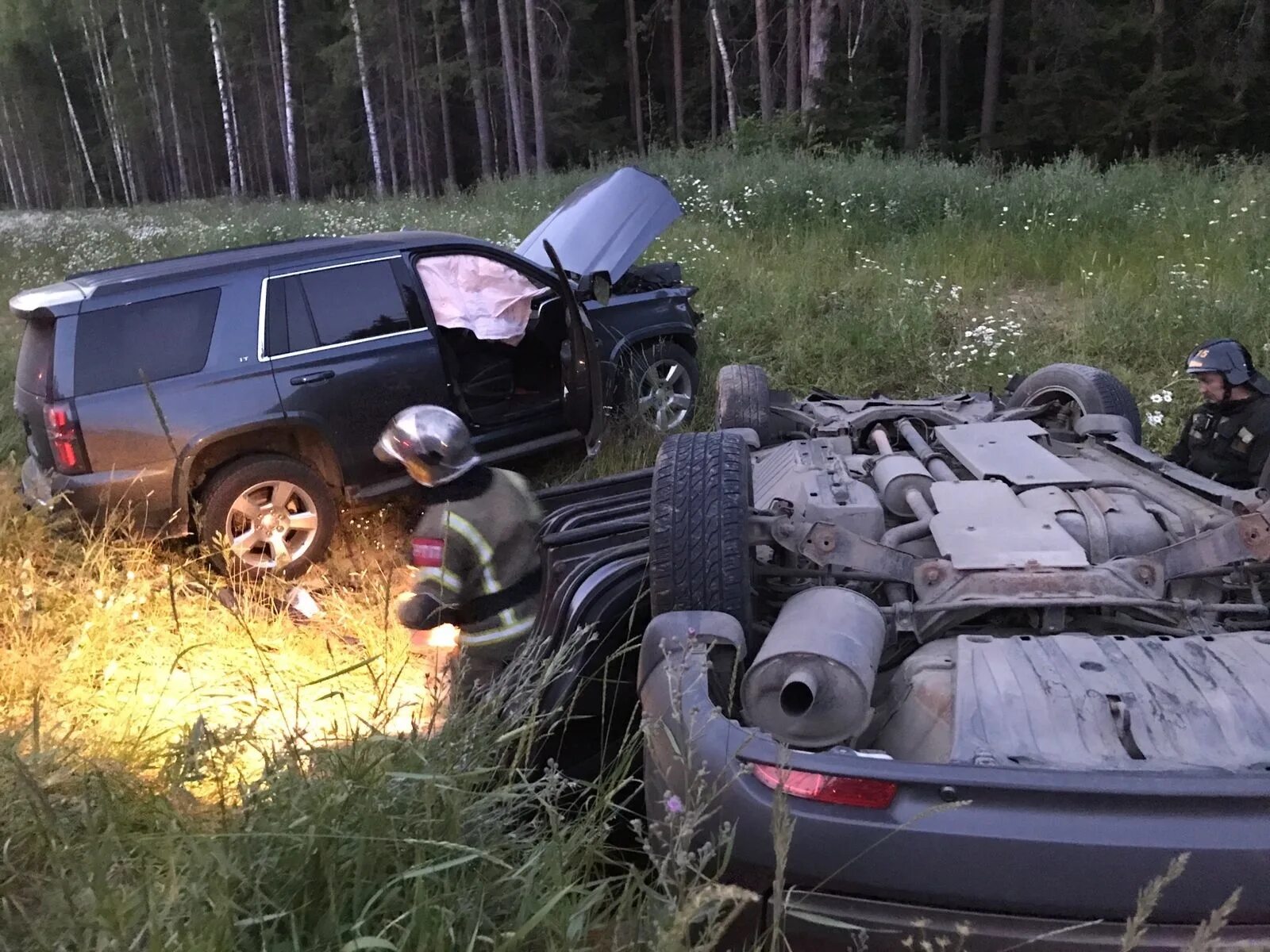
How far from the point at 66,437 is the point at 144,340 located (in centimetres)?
64

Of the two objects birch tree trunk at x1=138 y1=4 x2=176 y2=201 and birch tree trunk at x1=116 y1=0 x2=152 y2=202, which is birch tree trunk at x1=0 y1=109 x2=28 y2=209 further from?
birch tree trunk at x1=116 y1=0 x2=152 y2=202

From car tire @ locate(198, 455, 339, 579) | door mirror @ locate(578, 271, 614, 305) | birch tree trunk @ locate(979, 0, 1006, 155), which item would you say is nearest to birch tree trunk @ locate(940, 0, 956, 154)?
birch tree trunk @ locate(979, 0, 1006, 155)

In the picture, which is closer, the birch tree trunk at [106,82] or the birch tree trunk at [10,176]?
the birch tree trunk at [106,82]

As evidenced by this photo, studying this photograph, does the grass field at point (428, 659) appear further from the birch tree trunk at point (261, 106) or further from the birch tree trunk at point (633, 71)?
the birch tree trunk at point (261, 106)

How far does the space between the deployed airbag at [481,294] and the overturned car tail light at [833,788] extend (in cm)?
457

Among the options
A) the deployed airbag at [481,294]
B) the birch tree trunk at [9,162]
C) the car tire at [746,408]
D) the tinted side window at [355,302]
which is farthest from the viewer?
the birch tree trunk at [9,162]

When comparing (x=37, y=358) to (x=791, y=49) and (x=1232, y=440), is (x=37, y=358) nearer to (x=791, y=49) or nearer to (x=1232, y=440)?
(x=1232, y=440)

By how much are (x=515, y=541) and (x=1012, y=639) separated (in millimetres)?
1670

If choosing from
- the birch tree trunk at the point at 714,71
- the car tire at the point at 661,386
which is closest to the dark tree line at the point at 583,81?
the birch tree trunk at the point at 714,71

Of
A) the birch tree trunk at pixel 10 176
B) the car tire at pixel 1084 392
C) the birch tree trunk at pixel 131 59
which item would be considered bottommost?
the birch tree trunk at pixel 10 176

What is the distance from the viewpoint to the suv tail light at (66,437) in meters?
4.62

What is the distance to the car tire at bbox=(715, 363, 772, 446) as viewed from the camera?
4980 mm

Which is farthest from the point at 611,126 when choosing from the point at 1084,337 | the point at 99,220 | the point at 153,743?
the point at 153,743

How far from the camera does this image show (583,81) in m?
28.6
